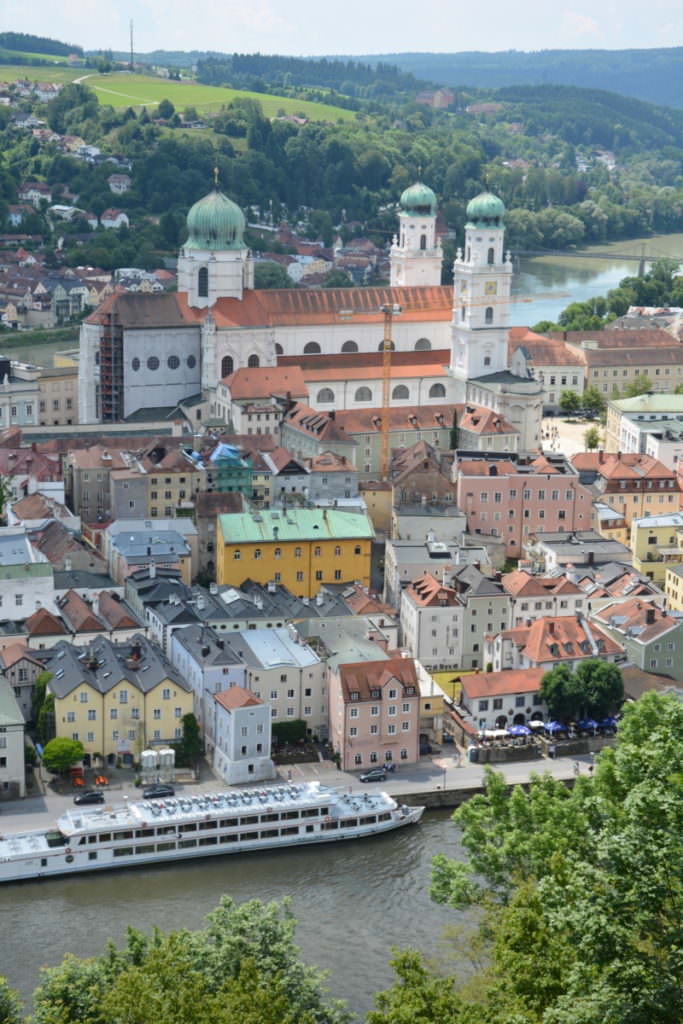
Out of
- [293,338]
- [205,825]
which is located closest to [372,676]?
[205,825]

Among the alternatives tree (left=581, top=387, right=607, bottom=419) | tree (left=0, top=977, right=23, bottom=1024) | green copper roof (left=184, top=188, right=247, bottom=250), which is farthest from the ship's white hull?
tree (left=581, top=387, right=607, bottom=419)

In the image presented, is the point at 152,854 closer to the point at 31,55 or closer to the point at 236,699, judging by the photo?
the point at 236,699

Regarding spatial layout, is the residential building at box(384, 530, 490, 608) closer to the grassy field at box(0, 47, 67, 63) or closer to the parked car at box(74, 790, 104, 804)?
the parked car at box(74, 790, 104, 804)

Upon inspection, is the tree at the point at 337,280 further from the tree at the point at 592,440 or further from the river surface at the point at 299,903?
the river surface at the point at 299,903

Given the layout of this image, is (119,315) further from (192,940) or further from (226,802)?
(192,940)

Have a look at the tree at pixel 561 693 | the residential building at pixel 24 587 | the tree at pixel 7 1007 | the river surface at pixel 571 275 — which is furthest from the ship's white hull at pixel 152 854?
the river surface at pixel 571 275
